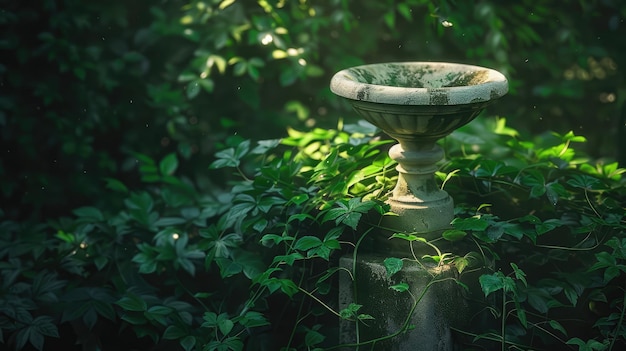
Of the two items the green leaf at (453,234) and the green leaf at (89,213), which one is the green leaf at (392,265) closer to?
the green leaf at (453,234)

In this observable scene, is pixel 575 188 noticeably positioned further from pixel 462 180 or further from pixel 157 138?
pixel 157 138

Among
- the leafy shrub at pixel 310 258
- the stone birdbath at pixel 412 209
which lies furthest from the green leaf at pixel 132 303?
the stone birdbath at pixel 412 209

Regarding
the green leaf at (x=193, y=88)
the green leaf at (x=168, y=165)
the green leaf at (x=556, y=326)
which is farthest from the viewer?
the green leaf at (x=193, y=88)

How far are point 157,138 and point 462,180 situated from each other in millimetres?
2022

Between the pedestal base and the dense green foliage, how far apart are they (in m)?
0.06

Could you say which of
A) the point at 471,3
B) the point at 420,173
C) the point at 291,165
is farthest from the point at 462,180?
the point at 471,3

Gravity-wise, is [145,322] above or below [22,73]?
below

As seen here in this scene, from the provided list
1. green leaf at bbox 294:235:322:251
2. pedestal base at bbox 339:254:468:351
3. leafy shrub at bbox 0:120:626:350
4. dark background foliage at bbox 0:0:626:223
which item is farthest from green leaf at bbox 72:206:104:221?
pedestal base at bbox 339:254:468:351

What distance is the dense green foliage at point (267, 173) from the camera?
2.67 m

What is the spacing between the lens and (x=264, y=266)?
285cm

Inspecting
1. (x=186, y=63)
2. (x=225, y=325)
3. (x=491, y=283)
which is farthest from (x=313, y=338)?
(x=186, y=63)

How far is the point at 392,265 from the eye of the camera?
240 cm

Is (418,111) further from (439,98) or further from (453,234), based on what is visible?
(453,234)

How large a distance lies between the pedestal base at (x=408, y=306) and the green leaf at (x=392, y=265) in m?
0.11
